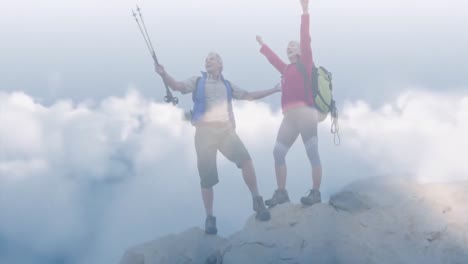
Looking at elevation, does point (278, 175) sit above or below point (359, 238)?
above

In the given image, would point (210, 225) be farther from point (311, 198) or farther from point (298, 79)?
point (298, 79)

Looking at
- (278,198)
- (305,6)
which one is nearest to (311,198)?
(278,198)

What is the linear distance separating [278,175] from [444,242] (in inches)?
115

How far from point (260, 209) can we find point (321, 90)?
2.35m

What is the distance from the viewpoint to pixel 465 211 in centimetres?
1037

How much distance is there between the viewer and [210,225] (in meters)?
11.1

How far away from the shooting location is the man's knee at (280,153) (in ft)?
34.8

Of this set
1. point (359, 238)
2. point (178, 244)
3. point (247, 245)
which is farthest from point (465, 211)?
point (178, 244)

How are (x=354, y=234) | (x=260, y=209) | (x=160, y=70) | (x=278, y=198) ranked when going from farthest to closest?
(x=278, y=198), (x=260, y=209), (x=160, y=70), (x=354, y=234)

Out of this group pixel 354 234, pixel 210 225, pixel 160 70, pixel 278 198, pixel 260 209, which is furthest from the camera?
pixel 210 225

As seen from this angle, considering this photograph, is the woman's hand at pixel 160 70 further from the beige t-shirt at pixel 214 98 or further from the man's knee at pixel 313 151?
the man's knee at pixel 313 151

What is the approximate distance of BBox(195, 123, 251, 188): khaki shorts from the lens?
10.6 meters

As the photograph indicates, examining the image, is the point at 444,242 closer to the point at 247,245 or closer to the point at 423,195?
the point at 423,195

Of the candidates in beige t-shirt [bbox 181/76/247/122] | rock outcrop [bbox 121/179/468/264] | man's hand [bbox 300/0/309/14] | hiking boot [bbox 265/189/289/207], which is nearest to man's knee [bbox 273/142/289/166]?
hiking boot [bbox 265/189/289/207]
